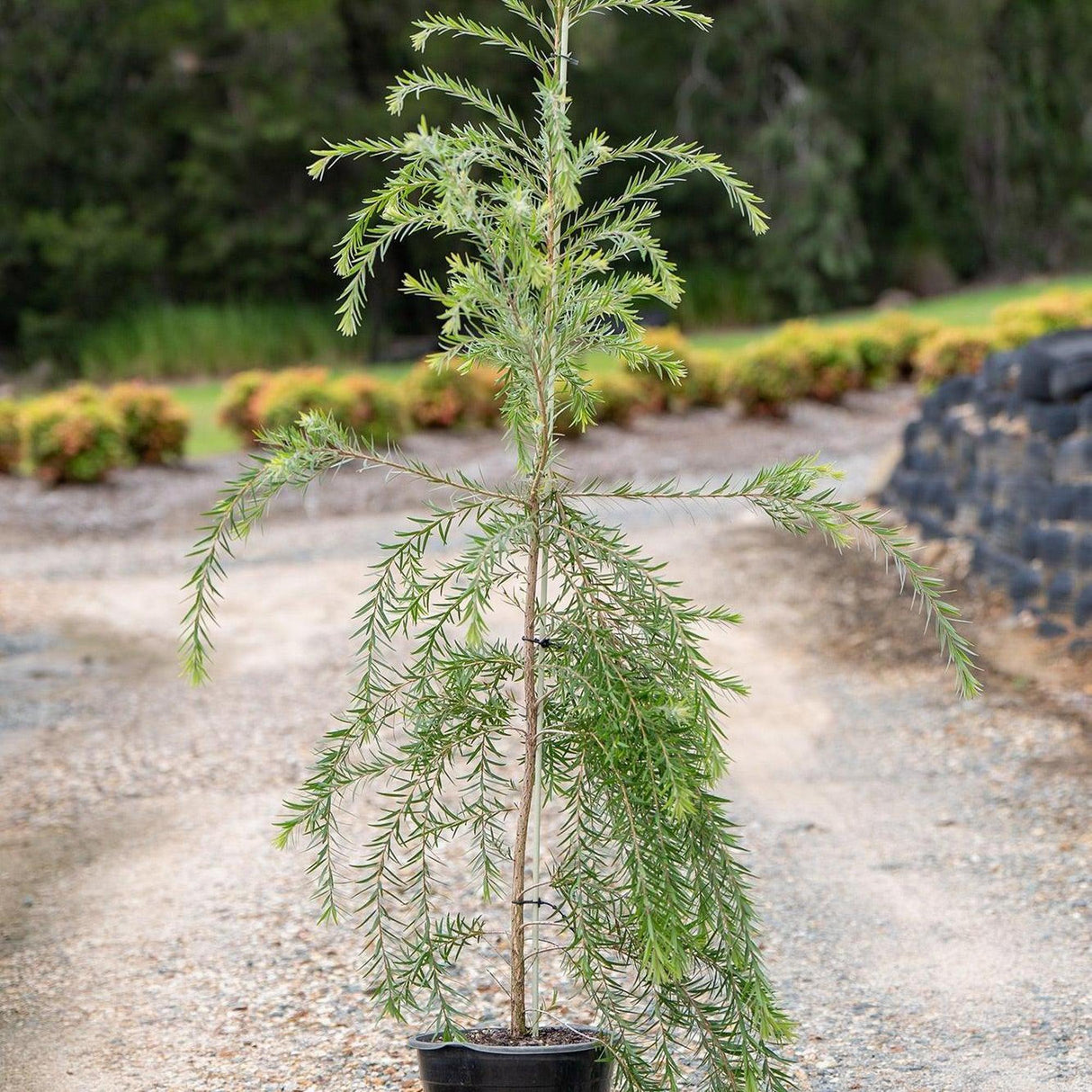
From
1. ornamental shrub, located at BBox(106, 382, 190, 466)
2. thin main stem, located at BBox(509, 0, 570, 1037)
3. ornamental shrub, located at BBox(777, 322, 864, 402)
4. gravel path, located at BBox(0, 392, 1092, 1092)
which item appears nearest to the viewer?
thin main stem, located at BBox(509, 0, 570, 1037)

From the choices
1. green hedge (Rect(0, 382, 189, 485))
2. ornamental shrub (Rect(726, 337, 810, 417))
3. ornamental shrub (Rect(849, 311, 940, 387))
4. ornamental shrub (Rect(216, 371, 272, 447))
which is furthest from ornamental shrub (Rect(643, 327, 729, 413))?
green hedge (Rect(0, 382, 189, 485))

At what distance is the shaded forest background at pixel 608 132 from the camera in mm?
21625

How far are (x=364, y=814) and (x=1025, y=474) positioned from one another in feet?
13.0

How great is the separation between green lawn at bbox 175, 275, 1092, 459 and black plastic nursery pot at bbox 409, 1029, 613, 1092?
12211 millimetres

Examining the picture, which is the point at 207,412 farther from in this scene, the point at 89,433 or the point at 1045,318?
the point at 1045,318

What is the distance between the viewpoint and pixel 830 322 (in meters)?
22.6

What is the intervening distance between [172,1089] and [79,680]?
13.2 ft

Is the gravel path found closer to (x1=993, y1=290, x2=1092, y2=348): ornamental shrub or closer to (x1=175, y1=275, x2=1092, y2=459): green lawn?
(x1=993, y1=290, x2=1092, y2=348): ornamental shrub

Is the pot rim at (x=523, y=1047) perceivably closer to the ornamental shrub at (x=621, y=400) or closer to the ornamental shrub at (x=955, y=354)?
the ornamental shrub at (x=621, y=400)

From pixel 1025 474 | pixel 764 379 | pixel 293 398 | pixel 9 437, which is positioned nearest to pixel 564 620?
pixel 1025 474

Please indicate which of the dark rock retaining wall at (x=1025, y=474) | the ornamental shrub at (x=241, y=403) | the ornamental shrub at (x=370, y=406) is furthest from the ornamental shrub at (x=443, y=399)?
the dark rock retaining wall at (x=1025, y=474)

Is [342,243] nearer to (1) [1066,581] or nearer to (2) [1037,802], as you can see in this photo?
(2) [1037,802]

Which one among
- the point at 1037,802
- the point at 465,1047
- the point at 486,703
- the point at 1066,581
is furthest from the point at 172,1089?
the point at 1066,581

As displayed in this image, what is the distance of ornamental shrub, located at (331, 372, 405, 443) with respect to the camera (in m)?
11.9
